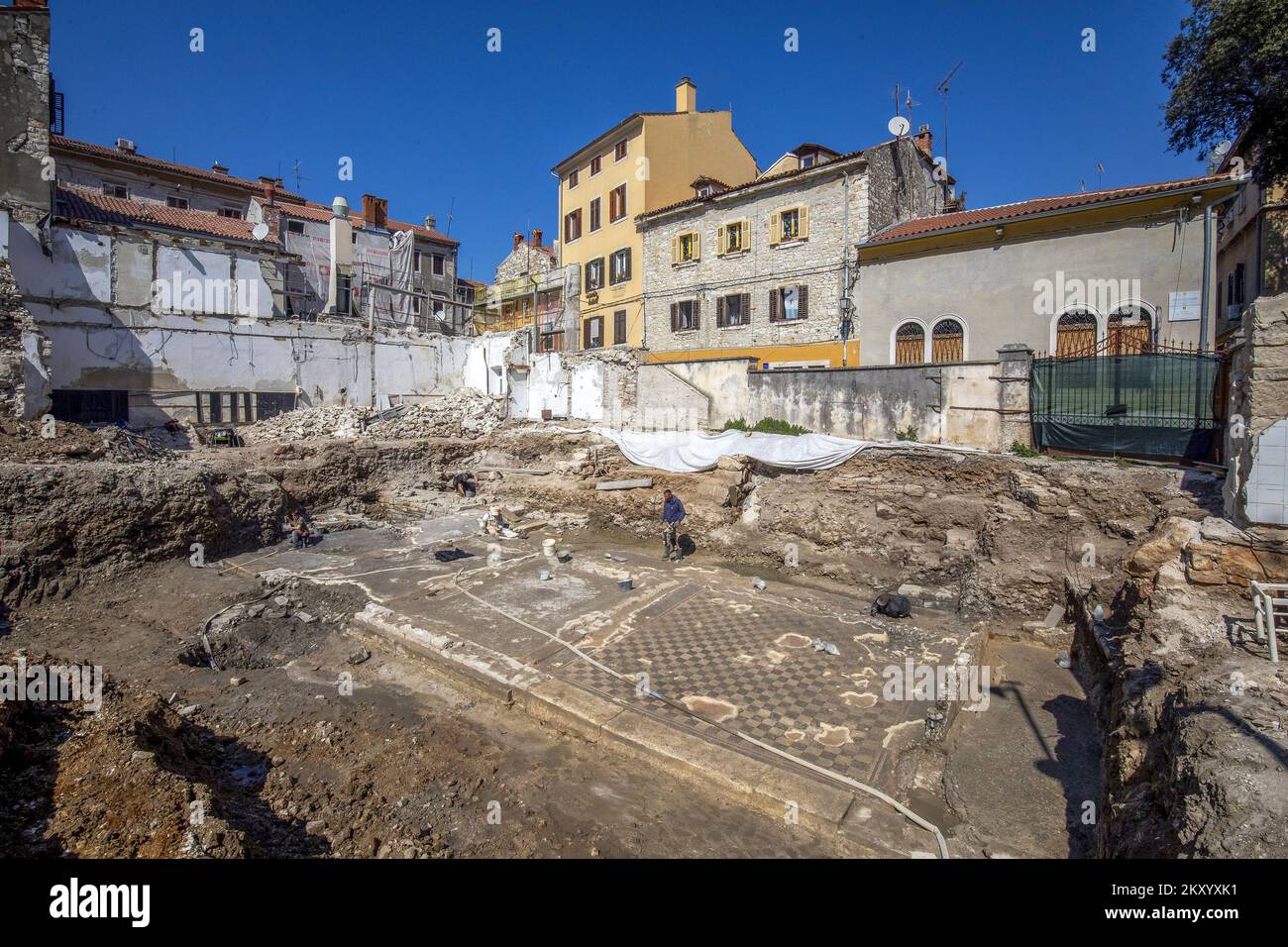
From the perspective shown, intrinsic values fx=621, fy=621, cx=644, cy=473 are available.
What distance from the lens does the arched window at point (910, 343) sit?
20.0 meters

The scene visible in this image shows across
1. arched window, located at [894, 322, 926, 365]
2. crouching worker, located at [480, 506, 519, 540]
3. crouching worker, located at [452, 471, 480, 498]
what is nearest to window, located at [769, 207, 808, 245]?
arched window, located at [894, 322, 926, 365]

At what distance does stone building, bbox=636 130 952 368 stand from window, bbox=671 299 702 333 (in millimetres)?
43

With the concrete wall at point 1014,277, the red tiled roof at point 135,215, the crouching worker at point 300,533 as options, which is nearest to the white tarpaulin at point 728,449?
the concrete wall at point 1014,277

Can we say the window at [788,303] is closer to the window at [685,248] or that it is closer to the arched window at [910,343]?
the arched window at [910,343]

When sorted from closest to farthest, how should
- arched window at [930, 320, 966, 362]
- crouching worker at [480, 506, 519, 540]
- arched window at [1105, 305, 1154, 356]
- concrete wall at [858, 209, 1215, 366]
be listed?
crouching worker at [480, 506, 519, 540] → concrete wall at [858, 209, 1215, 366] → arched window at [1105, 305, 1154, 356] → arched window at [930, 320, 966, 362]

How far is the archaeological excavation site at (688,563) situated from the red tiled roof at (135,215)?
43 centimetres

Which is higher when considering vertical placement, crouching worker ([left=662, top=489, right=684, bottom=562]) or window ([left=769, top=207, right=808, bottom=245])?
window ([left=769, top=207, right=808, bottom=245])

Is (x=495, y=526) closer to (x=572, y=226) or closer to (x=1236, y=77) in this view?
(x=1236, y=77)

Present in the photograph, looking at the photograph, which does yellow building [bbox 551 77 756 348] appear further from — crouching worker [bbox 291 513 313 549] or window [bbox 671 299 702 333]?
crouching worker [bbox 291 513 313 549]

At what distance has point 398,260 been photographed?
119 feet

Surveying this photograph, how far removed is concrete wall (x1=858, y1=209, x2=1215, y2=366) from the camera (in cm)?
1603

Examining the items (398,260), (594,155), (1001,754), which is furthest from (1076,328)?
(398,260)
